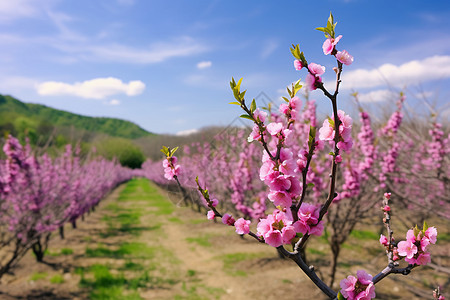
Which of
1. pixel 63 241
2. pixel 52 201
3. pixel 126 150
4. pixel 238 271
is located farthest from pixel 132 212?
pixel 126 150

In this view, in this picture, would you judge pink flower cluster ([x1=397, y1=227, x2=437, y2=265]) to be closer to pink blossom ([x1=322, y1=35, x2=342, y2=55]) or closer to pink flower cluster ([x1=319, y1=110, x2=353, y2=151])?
pink flower cluster ([x1=319, y1=110, x2=353, y2=151])

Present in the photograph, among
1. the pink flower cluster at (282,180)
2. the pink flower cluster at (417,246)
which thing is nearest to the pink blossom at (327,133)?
the pink flower cluster at (282,180)

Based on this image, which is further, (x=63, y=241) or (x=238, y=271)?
(x=63, y=241)

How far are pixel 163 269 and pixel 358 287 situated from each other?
967 cm

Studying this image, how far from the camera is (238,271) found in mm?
9359

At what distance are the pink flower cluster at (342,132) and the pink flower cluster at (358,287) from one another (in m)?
0.50

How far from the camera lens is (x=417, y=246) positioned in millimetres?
1288

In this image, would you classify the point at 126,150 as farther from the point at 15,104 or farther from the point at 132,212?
the point at 15,104

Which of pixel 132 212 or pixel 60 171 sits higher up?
pixel 60 171

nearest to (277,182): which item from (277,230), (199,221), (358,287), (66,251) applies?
(277,230)

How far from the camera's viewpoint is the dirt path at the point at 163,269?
7840 millimetres

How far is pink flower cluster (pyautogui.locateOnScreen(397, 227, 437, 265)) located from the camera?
1.26 meters

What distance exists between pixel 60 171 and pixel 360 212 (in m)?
10.4

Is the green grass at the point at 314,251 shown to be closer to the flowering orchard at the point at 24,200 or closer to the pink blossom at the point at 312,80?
Answer: the flowering orchard at the point at 24,200
